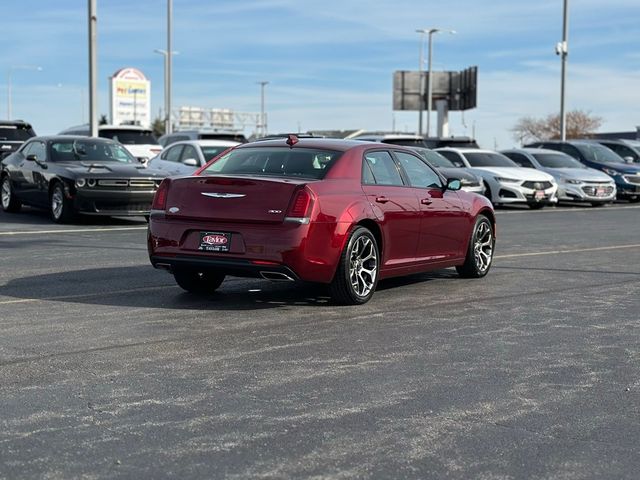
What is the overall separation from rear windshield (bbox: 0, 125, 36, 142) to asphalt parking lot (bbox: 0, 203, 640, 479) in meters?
17.2

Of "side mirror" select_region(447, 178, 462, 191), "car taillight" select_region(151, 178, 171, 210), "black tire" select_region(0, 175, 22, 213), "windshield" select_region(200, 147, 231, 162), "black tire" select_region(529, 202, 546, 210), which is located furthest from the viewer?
"black tire" select_region(529, 202, 546, 210)

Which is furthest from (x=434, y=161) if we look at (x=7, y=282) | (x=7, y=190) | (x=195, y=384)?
(x=195, y=384)

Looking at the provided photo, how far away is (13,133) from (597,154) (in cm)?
1752

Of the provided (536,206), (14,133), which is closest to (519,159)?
(536,206)

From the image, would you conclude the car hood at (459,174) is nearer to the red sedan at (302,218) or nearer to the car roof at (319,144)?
the red sedan at (302,218)

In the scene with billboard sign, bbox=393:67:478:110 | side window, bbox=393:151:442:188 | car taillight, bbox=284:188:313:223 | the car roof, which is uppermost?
billboard sign, bbox=393:67:478:110

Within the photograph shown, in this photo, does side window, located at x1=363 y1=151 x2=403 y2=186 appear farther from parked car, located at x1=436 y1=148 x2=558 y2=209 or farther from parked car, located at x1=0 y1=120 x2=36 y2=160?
parked car, located at x1=0 y1=120 x2=36 y2=160

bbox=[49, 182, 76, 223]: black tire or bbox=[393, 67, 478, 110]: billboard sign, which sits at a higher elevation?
bbox=[393, 67, 478, 110]: billboard sign

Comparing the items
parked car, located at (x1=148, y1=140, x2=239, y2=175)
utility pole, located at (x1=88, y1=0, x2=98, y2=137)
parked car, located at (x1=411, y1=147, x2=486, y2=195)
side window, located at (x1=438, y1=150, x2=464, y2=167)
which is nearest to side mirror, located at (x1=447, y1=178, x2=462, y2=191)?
parked car, located at (x1=148, y1=140, x2=239, y2=175)

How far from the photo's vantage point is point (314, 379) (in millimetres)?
5973

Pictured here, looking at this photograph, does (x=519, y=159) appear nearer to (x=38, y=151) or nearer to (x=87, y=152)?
(x=87, y=152)

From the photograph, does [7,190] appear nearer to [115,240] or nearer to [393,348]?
[115,240]

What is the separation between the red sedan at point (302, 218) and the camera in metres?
8.18

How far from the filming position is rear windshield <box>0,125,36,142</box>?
26.9m
